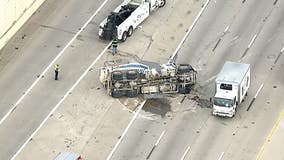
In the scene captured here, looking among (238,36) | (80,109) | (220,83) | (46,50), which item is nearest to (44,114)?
(80,109)

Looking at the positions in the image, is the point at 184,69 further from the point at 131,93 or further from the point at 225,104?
the point at 225,104

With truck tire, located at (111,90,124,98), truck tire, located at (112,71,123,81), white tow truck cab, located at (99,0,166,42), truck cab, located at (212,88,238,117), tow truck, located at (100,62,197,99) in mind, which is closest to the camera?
truck cab, located at (212,88,238,117)

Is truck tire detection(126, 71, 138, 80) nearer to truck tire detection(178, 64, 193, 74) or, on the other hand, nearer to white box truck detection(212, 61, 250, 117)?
truck tire detection(178, 64, 193, 74)

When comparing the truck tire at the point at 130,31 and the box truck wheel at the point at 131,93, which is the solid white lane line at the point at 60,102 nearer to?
the truck tire at the point at 130,31

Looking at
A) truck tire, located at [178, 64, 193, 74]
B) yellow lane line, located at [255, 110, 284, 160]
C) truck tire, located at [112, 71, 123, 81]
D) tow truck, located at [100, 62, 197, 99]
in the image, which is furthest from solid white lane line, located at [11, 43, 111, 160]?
yellow lane line, located at [255, 110, 284, 160]

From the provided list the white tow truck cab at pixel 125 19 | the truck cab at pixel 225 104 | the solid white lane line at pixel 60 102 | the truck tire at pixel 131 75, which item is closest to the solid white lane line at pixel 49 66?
the white tow truck cab at pixel 125 19

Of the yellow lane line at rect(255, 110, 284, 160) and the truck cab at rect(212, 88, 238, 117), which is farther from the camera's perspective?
the truck cab at rect(212, 88, 238, 117)

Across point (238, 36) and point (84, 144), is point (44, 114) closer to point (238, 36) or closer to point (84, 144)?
point (84, 144)
